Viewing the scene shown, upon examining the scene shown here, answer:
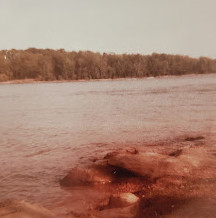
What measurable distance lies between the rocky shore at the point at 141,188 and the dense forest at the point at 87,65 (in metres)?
130

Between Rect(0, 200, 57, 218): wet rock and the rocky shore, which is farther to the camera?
the rocky shore

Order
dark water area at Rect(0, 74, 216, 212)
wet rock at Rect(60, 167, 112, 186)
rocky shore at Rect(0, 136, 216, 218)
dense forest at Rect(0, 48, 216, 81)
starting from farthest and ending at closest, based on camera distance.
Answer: dense forest at Rect(0, 48, 216, 81), dark water area at Rect(0, 74, 216, 212), wet rock at Rect(60, 167, 112, 186), rocky shore at Rect(0, 136, 216, 218)

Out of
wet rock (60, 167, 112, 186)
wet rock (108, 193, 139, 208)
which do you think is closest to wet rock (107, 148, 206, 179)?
wet rock (60, 167, 112, 186)

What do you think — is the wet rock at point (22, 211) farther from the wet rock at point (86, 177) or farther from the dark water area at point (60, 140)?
the wet rock at point (86, 177)

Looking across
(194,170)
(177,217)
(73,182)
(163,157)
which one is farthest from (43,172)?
(177,217)

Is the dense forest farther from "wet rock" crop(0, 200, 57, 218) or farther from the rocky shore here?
"wet rock" crop(0, 200, 57, 218)

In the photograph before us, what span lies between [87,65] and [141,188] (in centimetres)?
13378

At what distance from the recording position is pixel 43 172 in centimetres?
1303

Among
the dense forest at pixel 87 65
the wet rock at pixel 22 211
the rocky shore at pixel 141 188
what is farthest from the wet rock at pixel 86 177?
the dense forest at pixel 87 65

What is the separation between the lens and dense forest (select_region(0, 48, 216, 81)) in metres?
142

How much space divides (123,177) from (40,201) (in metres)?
2.69

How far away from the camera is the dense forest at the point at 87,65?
465ft

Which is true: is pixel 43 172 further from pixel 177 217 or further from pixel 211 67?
pixel 211 67

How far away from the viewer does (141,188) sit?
10.1 m
